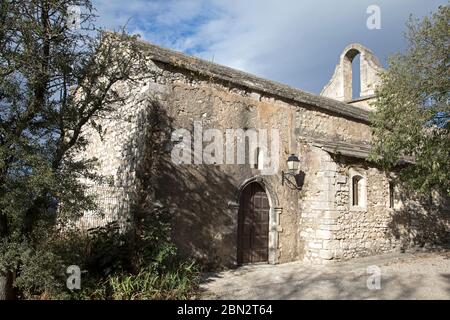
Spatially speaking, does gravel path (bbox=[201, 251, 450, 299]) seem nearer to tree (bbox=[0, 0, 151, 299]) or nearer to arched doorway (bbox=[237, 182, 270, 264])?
arched doorway (bbox=[237, 182, 270, 264])

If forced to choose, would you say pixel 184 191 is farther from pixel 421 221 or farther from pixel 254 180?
pixel 421 221

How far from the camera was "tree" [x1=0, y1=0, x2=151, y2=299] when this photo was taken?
4.90 metres

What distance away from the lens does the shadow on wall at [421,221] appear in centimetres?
1191

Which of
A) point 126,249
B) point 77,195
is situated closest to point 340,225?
point 126,249

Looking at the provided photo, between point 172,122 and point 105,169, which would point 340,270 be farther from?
point 105,169

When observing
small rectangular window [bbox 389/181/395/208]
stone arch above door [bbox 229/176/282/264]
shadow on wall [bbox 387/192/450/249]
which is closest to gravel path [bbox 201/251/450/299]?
stone arch above door [bbox 229/176/282/264]

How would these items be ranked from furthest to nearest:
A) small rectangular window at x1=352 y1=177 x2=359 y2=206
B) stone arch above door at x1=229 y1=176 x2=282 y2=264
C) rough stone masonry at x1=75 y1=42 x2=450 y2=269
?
small rectangular window at x1=352 y1=177 x2=359 y2=206 → stone arch above door at x1=229 y1=176 x2=282 y2=264 → rough stone masonry at x1=75 y1=42 x2=450 y2=269

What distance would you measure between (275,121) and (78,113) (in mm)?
5815

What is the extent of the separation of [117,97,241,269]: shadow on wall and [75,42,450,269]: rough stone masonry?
0.02 meters

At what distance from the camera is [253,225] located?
9516 millimetres

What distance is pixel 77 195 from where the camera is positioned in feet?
17.6
